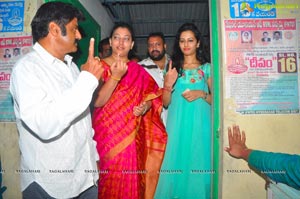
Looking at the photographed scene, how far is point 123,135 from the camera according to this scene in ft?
7.43

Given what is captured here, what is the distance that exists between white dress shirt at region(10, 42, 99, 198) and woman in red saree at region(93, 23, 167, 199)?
0.57m

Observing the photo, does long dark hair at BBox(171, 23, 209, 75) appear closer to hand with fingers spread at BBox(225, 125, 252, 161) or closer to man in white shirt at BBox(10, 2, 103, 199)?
hand with fingers spread at BBox(225, 125, 252, 161)

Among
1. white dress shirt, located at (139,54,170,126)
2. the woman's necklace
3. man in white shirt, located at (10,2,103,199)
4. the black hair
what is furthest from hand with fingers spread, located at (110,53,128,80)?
white dress shirt, located at (139,54,170,126)

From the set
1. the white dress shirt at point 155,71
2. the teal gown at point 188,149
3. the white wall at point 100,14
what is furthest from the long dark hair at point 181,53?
the white wall at point 100,14

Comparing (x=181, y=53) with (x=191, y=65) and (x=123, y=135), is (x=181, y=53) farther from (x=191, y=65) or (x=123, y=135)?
(x=123, y=135)

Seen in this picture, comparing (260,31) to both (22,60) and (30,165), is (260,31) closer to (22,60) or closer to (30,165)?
(22,60)

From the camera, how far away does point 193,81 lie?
8.18 ft

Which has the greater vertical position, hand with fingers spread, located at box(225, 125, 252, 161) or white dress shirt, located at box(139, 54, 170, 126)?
white dress shirt, located at box(139, 54, 170, 126)

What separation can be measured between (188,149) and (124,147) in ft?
1.94

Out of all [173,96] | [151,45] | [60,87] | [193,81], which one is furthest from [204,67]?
[60,87]

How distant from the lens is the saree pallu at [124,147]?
2225 mm

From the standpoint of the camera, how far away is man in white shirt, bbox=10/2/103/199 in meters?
1.28

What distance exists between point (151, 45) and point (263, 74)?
184 cm

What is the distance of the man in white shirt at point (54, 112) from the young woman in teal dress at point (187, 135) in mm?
914
